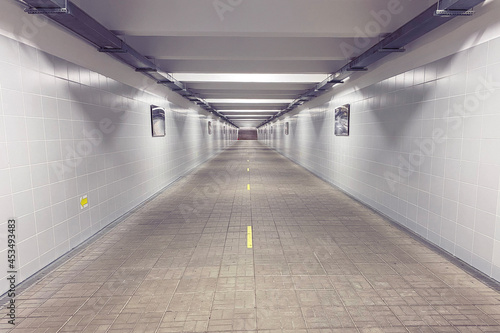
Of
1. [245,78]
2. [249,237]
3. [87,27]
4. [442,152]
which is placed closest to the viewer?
[87,27]

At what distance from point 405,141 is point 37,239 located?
786 cm

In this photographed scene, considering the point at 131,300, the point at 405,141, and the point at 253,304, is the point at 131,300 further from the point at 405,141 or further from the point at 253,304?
the point at 405,141

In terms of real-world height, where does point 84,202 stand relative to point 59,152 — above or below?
below

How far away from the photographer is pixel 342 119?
440 inches

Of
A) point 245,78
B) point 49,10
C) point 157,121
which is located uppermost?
point 245,78

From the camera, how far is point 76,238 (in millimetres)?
5852

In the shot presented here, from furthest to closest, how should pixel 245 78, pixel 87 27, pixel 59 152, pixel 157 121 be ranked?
pixel 245 78 → pixel 157 121 → pixel 59 152 → pixel 87 27

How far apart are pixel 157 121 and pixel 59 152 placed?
576 cm

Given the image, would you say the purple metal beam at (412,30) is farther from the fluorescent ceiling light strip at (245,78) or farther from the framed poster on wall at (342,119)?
the fluorescent ceiling light strip at (245,78)

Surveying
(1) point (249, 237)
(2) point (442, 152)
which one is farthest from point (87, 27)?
(2) point (442, 152)

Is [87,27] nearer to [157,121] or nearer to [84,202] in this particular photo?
[84,202]

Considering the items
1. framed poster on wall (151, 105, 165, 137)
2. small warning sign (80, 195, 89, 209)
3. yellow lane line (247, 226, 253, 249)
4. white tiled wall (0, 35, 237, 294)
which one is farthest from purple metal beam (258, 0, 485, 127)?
small warning sign (80, 195, 89, 209)

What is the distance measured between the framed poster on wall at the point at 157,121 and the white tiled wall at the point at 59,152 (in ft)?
3.96

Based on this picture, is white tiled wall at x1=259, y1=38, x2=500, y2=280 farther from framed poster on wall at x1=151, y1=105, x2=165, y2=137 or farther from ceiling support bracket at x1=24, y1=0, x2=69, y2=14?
framed poster on wall at x1=151, y1=105, x2=165, y2=137
